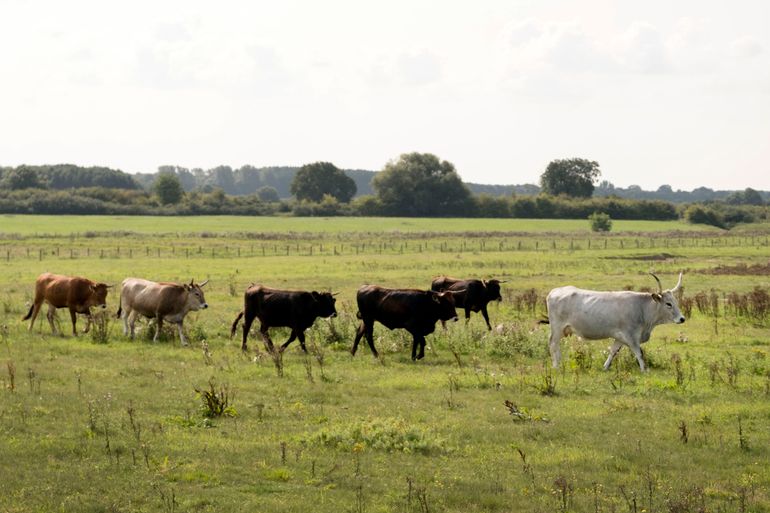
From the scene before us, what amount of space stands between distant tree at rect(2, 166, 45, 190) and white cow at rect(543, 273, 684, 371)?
13642 centimetres

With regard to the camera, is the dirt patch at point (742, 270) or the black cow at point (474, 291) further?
the dirt patch at point (742, 270)

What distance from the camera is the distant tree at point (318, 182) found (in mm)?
153000

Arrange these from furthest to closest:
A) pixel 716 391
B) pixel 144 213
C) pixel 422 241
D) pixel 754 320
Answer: pixel 144 213 → pixel 422 241 → pixel 754 320 → pixel 716 391

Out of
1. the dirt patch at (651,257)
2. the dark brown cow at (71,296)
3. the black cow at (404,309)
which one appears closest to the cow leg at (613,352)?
the black cow at (404,309)

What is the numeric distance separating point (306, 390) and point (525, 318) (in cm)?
1277

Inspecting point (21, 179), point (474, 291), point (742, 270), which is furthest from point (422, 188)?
point (474, 291)

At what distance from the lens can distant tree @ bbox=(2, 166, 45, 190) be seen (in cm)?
14188

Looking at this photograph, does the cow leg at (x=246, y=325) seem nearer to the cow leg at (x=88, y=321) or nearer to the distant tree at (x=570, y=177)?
the cow leg at (x=88, y=321)

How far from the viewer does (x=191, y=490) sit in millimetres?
10227

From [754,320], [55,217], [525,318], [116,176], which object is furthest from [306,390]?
[116,176]

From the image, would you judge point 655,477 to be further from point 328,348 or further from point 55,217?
point 55,217

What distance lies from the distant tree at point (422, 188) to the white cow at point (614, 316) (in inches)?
4462

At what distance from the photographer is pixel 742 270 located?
44.6 m

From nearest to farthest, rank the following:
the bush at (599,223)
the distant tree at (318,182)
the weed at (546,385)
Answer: the weed at (546,385) < the bush at (599,223) < the distant tree at (318,182)
